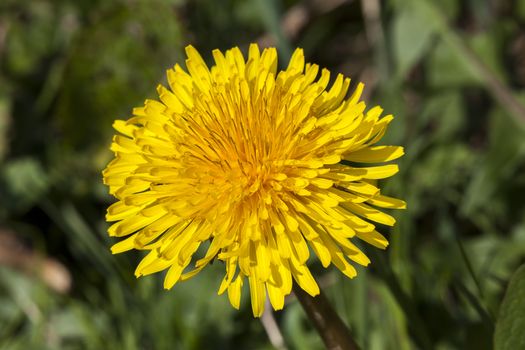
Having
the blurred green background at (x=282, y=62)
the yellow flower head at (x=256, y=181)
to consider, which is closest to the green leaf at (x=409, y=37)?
the blurred green background at (x=282, y=62)

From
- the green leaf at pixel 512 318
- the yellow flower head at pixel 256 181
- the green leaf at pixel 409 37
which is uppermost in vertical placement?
the green leaf at pixel 409 37

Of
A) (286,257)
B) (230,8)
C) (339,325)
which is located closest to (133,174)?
(286,257)

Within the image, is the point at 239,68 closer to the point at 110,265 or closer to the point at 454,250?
the point at 110,265

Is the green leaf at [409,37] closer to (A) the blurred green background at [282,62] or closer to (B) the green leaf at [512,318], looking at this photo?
(A) the blurred green background at [282,62]

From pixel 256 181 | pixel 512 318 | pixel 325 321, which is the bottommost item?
pixel 512 318

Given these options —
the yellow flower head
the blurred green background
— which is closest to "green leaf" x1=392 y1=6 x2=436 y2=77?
the blurred green background

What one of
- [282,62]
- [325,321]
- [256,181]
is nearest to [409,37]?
[282,62]

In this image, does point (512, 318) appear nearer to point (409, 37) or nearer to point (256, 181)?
point (256, 181)
